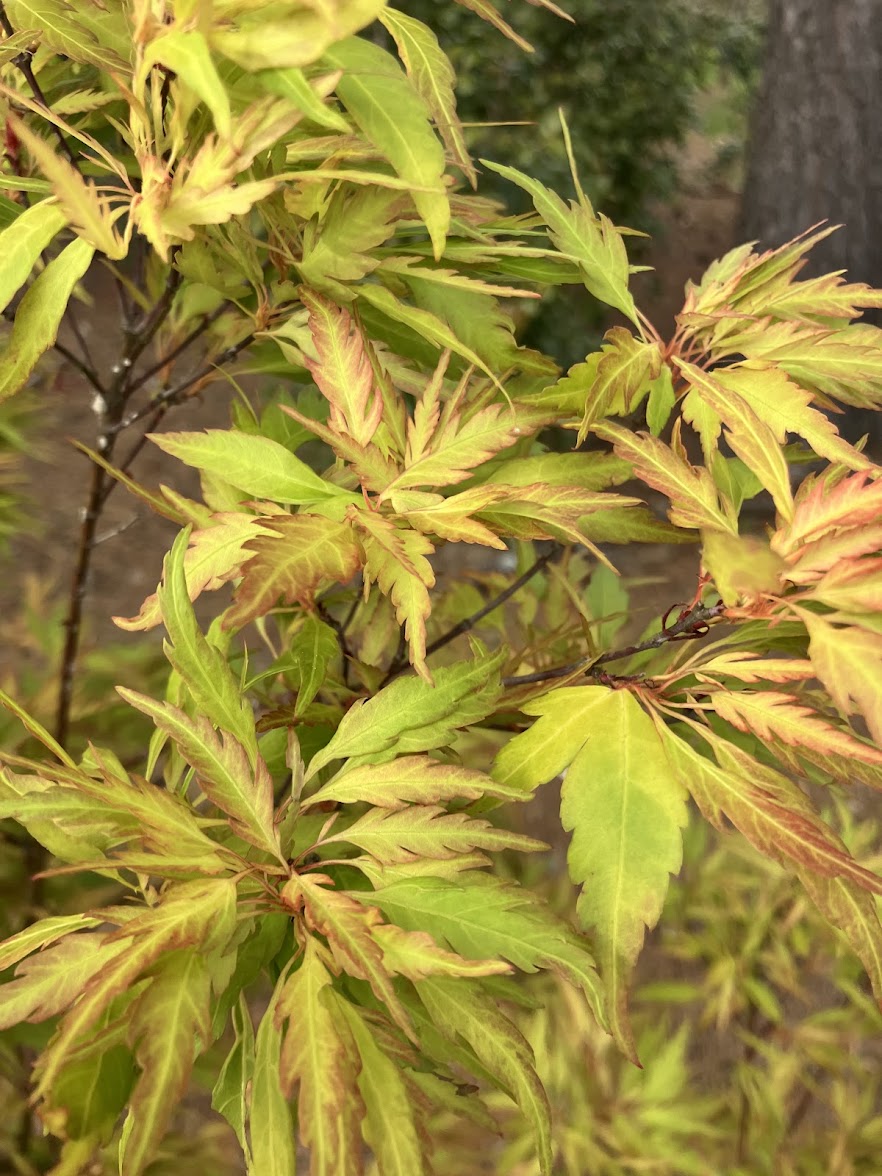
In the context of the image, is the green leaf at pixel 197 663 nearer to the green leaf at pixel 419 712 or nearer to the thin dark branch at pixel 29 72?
the green leaf at pixel 419 712

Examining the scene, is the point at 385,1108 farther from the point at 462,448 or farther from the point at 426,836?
the point at 462,448

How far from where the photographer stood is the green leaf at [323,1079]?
0.48m

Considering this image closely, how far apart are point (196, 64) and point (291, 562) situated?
0.77ft

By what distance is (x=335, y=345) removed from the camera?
579mm

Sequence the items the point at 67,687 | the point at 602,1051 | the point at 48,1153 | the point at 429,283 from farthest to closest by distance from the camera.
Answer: the point at 602,1051
the point at 48,1153
the point at 67,687
the point at 429,283

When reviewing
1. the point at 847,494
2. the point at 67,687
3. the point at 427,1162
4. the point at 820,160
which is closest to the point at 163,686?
the point at 67,687

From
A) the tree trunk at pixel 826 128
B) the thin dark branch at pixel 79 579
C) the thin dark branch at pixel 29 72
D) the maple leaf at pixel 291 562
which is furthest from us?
the tree trunk at pixel 826 128

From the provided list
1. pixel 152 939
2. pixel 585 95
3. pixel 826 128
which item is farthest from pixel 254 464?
pixel 585 95

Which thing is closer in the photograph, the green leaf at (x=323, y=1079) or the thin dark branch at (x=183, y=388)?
the green leaf at (x=323, y=1079)

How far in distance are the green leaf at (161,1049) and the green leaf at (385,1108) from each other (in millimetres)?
75

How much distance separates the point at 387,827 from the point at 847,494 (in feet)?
1.01

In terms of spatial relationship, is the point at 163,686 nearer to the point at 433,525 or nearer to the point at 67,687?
the point at 67,687

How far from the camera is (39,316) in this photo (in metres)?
0.56

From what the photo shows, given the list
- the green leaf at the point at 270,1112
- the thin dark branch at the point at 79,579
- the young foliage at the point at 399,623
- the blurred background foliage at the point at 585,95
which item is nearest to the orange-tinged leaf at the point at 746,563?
the young foliage at the point at 399,623
